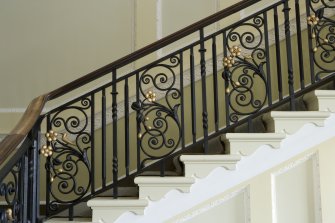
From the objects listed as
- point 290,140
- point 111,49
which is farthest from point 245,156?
point 111,49

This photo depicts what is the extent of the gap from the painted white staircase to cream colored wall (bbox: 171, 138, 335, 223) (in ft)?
1.91

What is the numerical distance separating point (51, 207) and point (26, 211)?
0.36m

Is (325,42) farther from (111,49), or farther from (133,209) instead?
(111,49)

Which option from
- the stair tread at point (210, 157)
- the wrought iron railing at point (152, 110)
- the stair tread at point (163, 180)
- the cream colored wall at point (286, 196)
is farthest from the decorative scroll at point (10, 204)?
the cream colored wall at point (286, 196)

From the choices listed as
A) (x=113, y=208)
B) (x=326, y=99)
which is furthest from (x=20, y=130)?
(x=326, y=99)

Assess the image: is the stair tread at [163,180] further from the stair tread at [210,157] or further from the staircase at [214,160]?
the stair tread at [210,157]

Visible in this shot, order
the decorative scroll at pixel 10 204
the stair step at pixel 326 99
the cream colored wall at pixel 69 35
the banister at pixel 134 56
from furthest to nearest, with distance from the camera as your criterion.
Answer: the cream colored wall at pixel 69 35, the stair step at pixel 326 99, the banister at pixel 134 56, the decorative scroll at pixel 10 204

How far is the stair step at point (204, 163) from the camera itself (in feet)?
11.2

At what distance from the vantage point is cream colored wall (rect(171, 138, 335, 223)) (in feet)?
13.2

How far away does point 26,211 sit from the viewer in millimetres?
3236

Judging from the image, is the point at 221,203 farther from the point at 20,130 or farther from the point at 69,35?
the point at 69,35

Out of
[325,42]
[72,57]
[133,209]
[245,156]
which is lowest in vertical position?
[133,209]

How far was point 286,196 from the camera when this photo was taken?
13.4 feet

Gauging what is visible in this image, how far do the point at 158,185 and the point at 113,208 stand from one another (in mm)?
340
